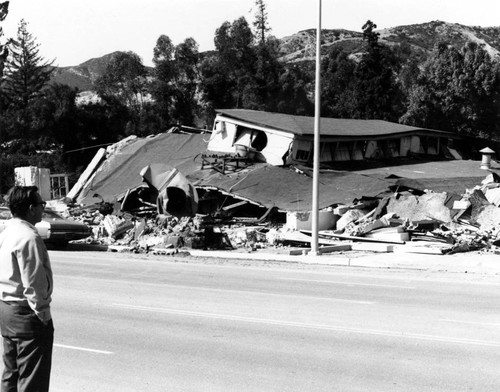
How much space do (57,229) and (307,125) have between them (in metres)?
15.7

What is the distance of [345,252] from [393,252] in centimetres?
141

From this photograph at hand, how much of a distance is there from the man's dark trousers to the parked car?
18392mm

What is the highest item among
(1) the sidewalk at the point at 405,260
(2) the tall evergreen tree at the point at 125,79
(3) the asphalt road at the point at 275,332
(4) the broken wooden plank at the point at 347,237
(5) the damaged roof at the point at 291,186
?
(2) the tall evergreen tree at the point at 125,79

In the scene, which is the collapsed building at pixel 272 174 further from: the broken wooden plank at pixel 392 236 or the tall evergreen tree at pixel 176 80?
the tall evergreen tree at pixel 176 80

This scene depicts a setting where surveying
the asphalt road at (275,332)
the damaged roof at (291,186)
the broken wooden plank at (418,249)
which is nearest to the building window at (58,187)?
the damaged roof at (291,186)

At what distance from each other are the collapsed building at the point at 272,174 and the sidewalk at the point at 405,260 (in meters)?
2.47

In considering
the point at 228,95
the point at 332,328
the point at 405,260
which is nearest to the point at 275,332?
the point at 332,328

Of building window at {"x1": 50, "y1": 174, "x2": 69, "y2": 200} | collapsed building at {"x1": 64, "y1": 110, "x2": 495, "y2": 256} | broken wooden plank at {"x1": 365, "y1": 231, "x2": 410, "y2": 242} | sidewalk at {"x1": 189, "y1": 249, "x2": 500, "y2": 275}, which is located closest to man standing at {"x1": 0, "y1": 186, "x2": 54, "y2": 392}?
sidewalk at {"x1": 189, "y1": 249, "x2": 500, "y2": 275}

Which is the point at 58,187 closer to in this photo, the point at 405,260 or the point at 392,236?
the point at 392,236

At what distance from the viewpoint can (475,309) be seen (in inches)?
480

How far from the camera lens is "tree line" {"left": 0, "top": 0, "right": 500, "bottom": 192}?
53.8 meters

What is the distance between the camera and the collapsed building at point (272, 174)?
85.9 feet

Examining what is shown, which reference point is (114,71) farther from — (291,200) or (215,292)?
(215,292)

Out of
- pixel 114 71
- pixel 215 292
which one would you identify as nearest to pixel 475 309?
pixel 215 292
